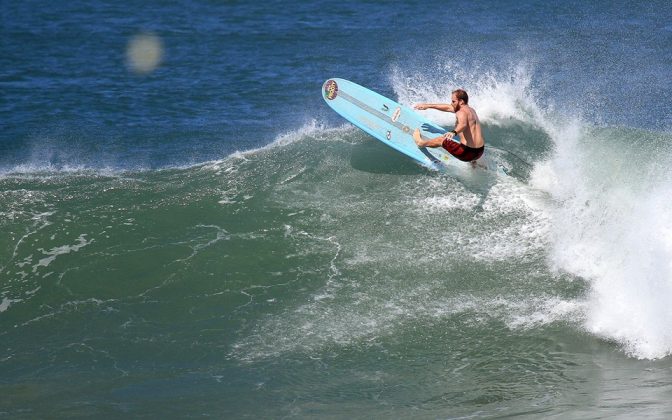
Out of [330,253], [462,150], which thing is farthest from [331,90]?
[330,253]

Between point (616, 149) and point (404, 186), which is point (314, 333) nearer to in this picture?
point (404, 186)

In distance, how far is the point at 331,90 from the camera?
14.3 m

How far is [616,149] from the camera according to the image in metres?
13.9

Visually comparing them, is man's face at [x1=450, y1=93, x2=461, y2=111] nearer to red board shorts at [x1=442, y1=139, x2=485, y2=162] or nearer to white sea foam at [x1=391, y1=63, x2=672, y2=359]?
red board shorts at [x1=442, y1=139, x2=485, y2=162]

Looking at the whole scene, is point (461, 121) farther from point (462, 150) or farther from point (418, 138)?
point (418, 138)

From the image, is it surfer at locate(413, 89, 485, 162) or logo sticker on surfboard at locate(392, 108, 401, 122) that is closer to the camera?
surfer at locate(413, 89, 485, 162)

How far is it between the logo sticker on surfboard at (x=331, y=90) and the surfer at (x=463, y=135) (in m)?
2.35

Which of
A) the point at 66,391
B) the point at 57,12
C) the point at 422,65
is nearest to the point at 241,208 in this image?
the point at 66,391

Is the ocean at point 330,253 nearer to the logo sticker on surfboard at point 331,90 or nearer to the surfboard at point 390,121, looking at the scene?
the surfboard at point 390,121

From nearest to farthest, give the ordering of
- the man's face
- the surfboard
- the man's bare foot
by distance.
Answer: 1. the man's face
2. the man's bare foot
3. the surfboard

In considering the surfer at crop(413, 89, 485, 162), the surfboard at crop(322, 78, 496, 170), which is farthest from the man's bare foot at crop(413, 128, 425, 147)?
the surfer at crop(413, 89, 485, 162)

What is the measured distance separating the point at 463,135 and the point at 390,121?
1.79 m

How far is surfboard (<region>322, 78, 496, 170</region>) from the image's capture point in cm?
1324

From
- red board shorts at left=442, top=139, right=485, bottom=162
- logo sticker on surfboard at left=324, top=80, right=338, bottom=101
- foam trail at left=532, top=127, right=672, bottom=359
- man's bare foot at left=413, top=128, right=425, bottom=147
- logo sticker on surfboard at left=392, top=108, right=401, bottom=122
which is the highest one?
logo sticker on surfboard at left=324, top=80, right=338, bottom=101
